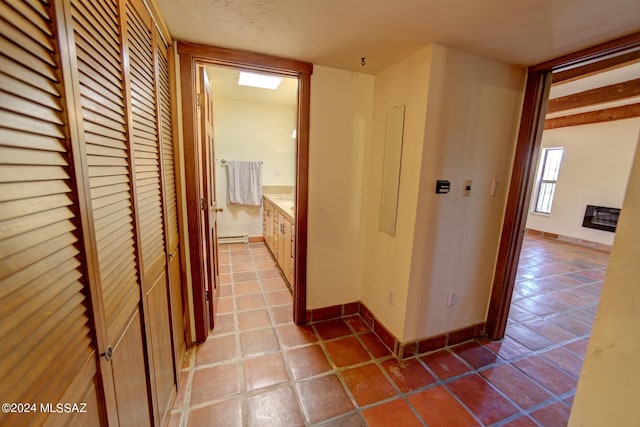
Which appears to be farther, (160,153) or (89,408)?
(160,153)

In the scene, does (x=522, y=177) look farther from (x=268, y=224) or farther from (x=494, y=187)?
(x=268, y=224)

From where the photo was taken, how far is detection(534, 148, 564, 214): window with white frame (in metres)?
5.57

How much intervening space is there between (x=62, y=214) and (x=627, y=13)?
2319mm

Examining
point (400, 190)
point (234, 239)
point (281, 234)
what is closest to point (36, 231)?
point (400, 190)

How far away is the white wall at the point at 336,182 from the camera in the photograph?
6.60 feet

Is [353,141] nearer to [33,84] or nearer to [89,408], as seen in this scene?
[33,84]

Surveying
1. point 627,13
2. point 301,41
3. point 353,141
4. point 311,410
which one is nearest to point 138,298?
point 311,410

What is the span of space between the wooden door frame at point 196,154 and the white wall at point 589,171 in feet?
19.3

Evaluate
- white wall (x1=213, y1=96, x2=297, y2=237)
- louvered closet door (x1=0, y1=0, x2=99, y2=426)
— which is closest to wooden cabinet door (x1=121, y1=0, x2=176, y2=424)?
louvered closet door (x1=0, y1=0, x2=99, y2=426)

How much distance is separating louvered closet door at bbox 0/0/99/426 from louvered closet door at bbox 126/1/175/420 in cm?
46

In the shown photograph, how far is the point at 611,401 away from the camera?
53cm

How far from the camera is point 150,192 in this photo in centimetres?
120

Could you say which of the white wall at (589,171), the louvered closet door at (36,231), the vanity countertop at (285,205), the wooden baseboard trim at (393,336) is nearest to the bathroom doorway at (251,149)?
the vanity countertop at (285,205)
